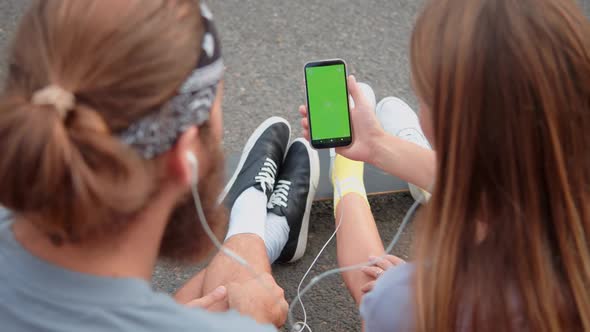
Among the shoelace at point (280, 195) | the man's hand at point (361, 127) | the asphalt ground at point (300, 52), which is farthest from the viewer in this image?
the asphalt ground at point (300, 52)

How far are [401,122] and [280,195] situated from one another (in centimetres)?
45

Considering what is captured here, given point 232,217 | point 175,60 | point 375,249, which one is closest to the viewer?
point 175,60

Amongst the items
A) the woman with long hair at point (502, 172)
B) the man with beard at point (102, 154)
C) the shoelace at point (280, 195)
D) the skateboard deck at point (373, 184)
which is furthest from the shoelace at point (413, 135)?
the man with beard at point (102, 154)

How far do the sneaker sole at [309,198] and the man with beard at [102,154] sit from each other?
2.74 feet

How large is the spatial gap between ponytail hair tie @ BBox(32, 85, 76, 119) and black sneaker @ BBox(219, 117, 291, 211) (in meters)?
1.07

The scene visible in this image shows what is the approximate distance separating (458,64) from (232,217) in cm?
95

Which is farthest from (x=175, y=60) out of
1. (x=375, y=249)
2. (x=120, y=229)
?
(x=375, y=249)

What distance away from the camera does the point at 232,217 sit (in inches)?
65.8

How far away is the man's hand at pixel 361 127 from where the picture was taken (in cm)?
156

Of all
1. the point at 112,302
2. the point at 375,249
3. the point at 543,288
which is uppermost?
the point at 112,302

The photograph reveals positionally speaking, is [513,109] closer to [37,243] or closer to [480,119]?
[480,119]

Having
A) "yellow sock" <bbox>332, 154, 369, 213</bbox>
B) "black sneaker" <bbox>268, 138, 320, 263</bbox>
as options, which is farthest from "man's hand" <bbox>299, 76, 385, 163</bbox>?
"black sneaker" <bbox>268, 138, 320, 263</bbox>

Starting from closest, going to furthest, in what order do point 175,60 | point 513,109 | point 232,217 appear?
point 175,60 < point 513,109 < point 232,217

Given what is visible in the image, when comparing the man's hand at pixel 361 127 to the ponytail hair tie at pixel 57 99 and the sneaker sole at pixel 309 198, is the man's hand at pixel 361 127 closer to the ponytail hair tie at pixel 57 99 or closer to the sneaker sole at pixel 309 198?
the sneaker sole at pixel 309 198
